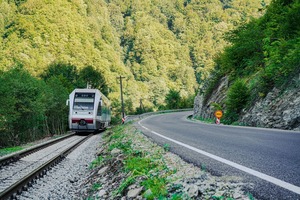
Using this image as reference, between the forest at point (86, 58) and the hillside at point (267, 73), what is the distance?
1.43 feet

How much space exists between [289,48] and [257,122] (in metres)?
3.98

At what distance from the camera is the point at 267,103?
13.4 metres

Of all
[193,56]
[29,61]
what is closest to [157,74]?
[193,56]

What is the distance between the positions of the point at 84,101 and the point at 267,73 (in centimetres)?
1368

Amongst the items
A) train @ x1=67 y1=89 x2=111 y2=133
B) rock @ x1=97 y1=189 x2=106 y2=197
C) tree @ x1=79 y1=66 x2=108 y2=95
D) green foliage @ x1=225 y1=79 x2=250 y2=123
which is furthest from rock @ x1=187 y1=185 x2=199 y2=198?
tree @ x1=79 y1=66 x2=108 y2=95

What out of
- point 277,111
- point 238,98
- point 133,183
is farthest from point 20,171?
point 238,98

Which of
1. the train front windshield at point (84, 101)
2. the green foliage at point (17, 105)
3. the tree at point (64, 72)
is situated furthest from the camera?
the tree at point (64, 72)

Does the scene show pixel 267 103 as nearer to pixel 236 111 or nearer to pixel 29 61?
pixel 236 111

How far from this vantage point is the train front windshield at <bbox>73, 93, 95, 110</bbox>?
21359mm

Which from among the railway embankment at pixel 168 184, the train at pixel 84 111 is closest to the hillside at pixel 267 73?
the railway embankment at pixel 168 184

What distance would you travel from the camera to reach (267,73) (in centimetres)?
1412

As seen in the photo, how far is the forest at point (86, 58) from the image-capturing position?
27.4 metres

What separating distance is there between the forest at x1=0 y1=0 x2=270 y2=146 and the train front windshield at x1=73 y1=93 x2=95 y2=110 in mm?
6071

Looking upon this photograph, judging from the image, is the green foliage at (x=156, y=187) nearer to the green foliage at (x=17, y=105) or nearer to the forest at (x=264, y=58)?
the forest at (x=264, y=58)
